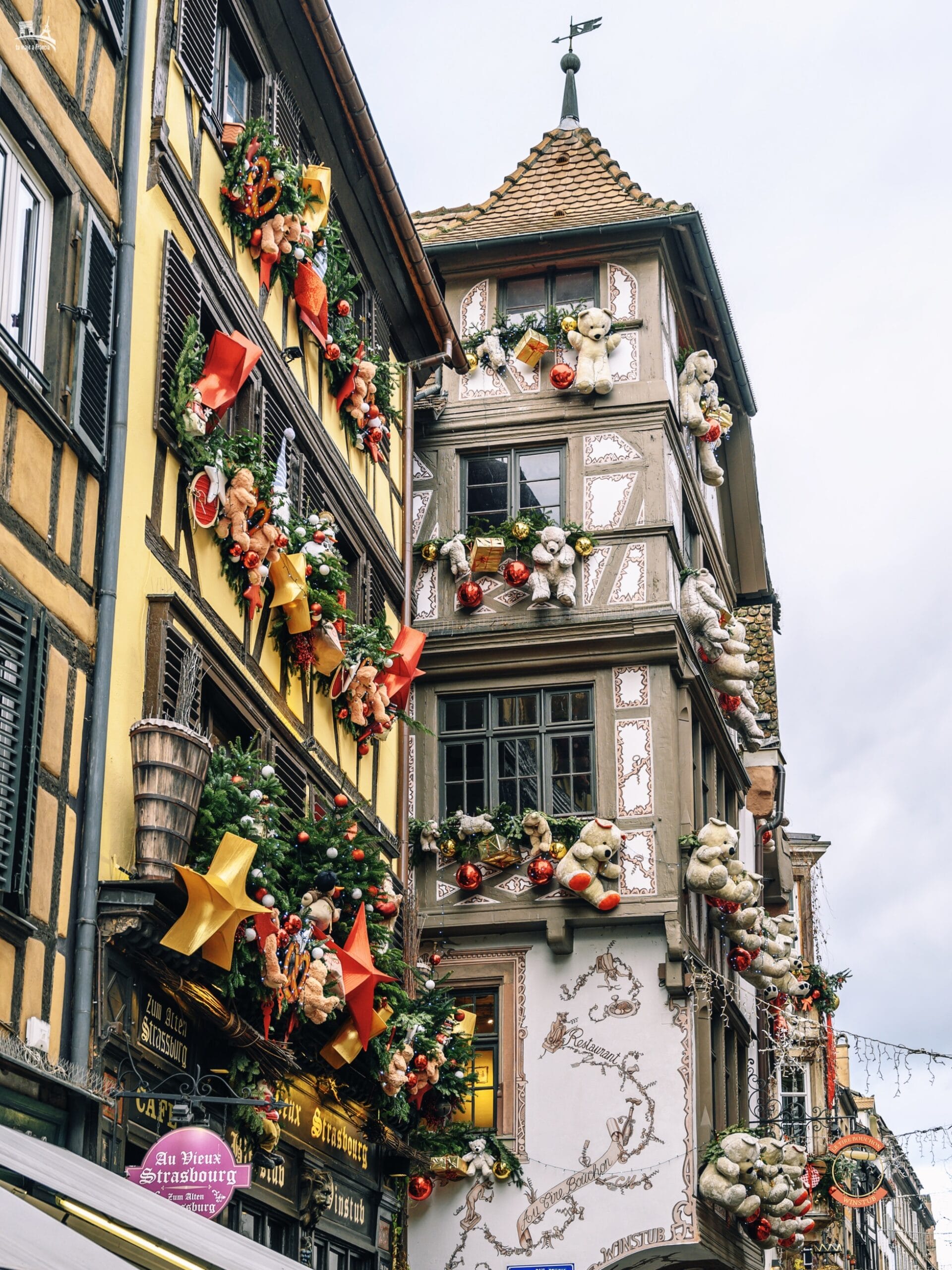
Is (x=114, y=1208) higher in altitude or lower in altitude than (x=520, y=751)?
lower

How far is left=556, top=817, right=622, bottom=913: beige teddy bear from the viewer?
18766 millimetres

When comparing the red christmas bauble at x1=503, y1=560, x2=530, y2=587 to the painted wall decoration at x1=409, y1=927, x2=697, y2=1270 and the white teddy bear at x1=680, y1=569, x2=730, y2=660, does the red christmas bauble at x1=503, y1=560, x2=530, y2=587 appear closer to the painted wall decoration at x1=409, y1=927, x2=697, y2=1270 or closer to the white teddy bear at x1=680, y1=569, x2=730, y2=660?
the white teddy bear at x1=680, y1=569, x2=730, y2=660

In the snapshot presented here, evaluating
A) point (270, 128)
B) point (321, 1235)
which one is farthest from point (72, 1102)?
point (270, 128)

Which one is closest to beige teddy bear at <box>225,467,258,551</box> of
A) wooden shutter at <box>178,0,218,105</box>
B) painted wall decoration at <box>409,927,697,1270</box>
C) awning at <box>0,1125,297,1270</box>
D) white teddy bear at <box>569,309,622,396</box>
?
wooden shutter at <box>178,0,218,105</box>

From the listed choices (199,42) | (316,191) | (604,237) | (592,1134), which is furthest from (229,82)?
(592,1134)

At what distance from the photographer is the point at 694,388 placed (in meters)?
22.3

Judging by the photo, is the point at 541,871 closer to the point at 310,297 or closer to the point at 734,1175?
the point at 734,1175

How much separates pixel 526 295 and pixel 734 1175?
33.4 ft

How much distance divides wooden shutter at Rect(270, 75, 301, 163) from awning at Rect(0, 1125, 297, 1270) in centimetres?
922

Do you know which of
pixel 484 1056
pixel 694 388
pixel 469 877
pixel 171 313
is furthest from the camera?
pixel 694 388

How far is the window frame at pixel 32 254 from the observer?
31.5 ft

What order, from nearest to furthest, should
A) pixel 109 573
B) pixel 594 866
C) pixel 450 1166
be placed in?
1. pixel 109 573
2. pixel 450 1166
3. pixel 594 866

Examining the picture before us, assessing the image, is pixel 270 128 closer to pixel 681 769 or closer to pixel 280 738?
pixel 280 738

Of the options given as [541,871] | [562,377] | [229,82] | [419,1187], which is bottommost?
[419,1187]
